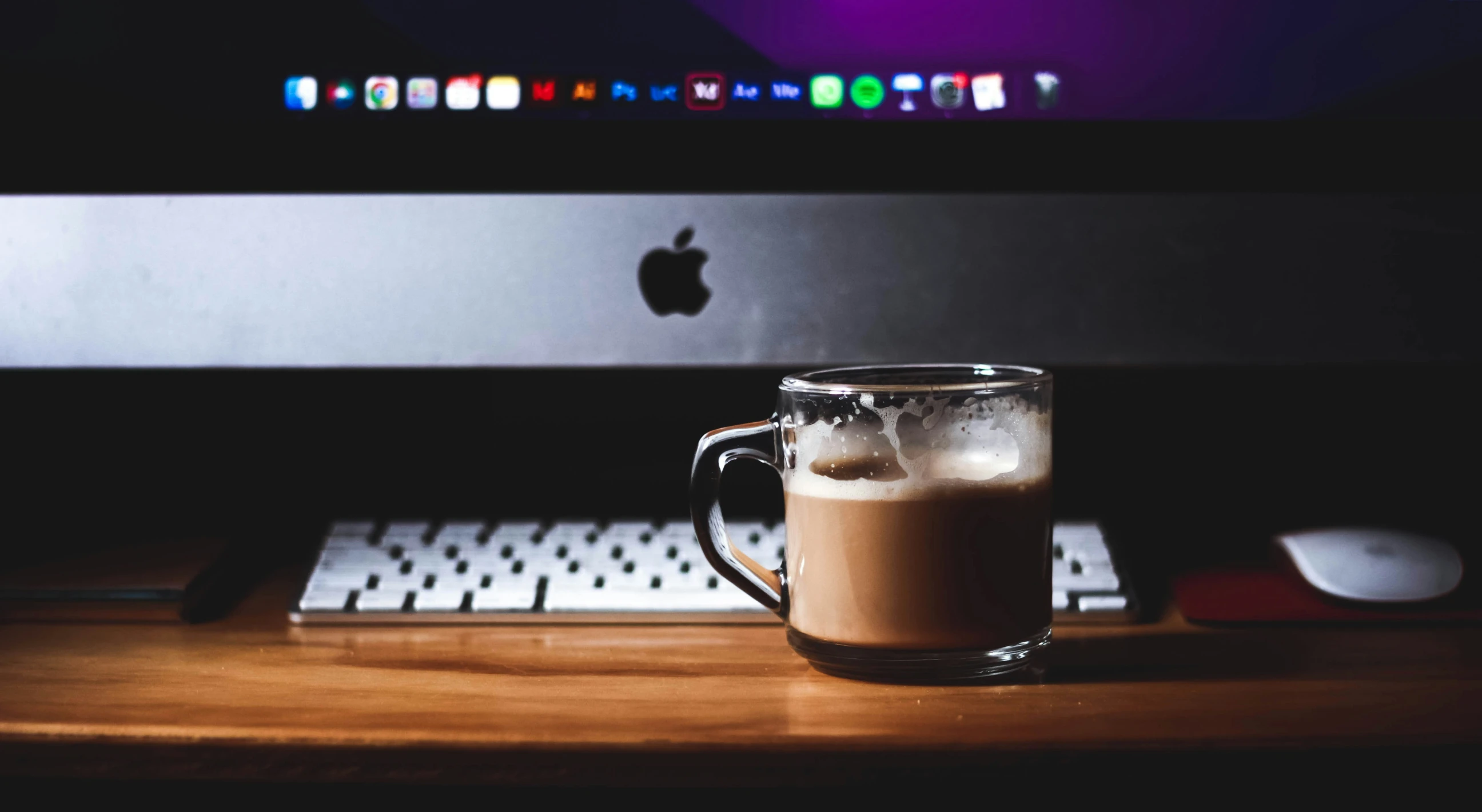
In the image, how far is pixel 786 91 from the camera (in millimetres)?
622

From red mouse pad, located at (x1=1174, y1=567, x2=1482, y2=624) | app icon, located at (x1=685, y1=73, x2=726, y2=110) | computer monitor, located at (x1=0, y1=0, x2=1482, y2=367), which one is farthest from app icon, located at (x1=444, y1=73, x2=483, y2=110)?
red mouse pad, located at (x1=1174, y1=567, x2=1482, y2=624)

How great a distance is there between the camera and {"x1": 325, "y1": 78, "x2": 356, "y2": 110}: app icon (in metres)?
0.62

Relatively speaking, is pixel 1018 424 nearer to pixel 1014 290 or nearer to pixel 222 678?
pixel 1014 290

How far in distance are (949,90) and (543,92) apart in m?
0.23

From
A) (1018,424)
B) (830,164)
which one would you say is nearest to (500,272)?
(830,164)

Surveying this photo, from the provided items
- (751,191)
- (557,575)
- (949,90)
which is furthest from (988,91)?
(557,575)

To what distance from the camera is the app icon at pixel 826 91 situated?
2.04ft

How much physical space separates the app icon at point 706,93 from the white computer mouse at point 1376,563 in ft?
1.30

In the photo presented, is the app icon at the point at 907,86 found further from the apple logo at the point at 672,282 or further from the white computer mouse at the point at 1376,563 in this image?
the white computer mouse at the point at 1376,563

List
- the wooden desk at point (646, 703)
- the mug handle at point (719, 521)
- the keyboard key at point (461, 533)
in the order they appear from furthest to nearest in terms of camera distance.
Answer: the keyboard key at point (461, 533), the mug handle at point (719, 521), the wooden desk at point (646, 703)

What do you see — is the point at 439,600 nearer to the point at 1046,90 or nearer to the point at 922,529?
the point at 922,529

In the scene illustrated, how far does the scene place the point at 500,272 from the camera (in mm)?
623

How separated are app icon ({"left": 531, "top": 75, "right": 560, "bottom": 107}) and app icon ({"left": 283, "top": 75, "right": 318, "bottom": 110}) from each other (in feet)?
0.41

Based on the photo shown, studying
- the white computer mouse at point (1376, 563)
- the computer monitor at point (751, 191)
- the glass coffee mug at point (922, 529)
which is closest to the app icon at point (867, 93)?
the computer monitor at point (751, 191)
